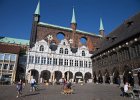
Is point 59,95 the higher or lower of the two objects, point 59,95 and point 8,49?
the lower

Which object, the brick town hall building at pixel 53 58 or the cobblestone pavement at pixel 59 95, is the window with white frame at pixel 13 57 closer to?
the brick town hall building at pixel 53 58

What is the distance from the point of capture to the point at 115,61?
31250 mm

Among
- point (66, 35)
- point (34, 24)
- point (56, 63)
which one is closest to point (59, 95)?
point (56, 63)

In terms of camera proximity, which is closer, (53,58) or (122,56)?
(122,56)

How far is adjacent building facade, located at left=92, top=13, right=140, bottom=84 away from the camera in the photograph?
82.6 feet

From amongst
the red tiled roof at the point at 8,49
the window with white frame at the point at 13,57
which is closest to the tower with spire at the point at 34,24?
the red tiled roof at the point at 8,49

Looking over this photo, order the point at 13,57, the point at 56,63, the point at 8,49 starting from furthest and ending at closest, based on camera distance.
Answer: the point at 56,63
the point at 8,49
the point at 13,57

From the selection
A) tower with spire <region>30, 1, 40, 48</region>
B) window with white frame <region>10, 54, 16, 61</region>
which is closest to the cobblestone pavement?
window with white frame <region>10, 54, 16, 61</region>

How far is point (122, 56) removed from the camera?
29062mm

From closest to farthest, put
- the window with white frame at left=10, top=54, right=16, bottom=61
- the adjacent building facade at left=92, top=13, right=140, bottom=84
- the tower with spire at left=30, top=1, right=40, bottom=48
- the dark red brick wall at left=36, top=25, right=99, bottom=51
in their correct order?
the adjacent building facade at left=92, top=13, right=140, bottom=84, the window with white frame at left=10, top=54, right=16, bottom=61, the tower with spire at left=30, top=1, right=40, bottom=48, the dark red brick wall at left=36, top=25, right=99, bottom=51

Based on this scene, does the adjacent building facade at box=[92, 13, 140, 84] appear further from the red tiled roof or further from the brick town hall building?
the red tiled roof

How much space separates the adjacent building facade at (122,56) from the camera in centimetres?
2519

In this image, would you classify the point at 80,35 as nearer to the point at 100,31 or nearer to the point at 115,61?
the point at 100,31

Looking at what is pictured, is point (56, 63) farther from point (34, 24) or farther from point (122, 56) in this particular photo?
point (34, 24)
